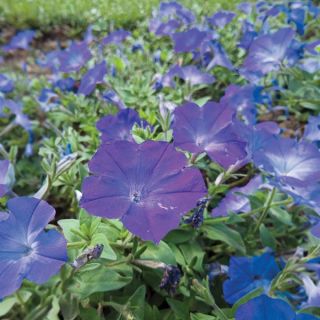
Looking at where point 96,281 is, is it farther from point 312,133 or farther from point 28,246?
point 312,133

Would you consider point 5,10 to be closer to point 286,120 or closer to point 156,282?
point 286,120

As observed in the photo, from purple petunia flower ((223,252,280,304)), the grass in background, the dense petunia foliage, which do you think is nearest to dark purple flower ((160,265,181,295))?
the dense petunia foliage

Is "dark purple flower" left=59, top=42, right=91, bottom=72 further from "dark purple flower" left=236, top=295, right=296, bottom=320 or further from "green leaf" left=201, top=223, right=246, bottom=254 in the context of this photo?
"dark purple flower" left=236, top=295, right=296, bottom=320

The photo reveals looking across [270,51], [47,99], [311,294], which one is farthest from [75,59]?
[311,294]

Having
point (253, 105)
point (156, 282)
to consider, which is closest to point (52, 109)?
point (253, 105)

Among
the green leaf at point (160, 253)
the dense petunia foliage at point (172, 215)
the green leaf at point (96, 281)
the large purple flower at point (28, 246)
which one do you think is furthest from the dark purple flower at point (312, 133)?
the large purple flower at point (28, 246)

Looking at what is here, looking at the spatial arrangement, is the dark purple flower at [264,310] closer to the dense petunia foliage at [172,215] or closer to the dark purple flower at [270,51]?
the dense petunia foliage at [172,215]
